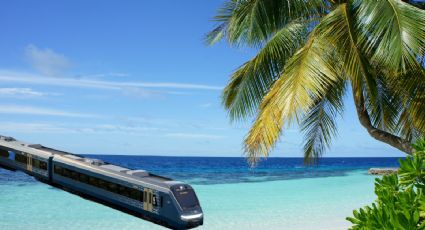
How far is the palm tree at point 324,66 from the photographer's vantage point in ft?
28.5

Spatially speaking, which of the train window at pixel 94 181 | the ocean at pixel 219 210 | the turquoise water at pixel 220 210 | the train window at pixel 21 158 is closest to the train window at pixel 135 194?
the train window at pixel 94 181

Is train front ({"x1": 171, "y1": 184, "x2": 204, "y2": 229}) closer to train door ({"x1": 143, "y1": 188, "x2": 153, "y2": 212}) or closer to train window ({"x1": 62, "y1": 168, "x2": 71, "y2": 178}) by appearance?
train door ({"x1": 143, "y1": 188, "x2": 153, "y2": 212})

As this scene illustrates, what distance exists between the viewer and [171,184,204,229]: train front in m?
10.3

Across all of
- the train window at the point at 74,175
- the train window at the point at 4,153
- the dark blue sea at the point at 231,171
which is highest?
the train window at the point at 4,153

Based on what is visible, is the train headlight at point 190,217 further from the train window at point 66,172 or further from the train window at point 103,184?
the train window at point 66,172

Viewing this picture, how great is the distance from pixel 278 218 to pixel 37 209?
11300 mm

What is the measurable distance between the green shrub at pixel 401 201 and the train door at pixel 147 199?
25.3 ft

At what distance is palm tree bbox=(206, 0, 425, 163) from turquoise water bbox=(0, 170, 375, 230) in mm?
7347

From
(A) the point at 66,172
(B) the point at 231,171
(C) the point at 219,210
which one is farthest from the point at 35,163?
(B) the point at 231,171

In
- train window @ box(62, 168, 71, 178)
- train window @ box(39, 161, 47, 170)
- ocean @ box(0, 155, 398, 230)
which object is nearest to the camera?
train window @ box(62, 168, 71, 178)

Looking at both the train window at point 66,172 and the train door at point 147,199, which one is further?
the train window at point 66,172

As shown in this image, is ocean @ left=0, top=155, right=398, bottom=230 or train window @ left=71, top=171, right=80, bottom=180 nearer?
train window @ left=71, top=171, right=80, bottom=180

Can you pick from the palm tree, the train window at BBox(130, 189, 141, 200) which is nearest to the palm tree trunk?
the palm tree

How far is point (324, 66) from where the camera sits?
9109 millimetres
